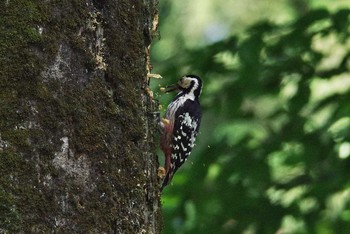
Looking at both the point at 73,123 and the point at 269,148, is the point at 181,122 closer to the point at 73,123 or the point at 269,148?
the point at 269,148

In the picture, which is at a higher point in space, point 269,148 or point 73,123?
point 269,148

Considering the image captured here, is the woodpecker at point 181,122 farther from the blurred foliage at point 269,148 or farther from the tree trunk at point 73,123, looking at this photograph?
the tree trunk at point 73,123

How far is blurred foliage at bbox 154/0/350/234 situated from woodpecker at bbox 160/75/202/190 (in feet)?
0.57

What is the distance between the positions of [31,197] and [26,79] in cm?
38

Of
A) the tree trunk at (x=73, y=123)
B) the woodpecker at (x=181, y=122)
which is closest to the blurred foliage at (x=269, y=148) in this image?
the woodpecker at (x=181, y=122)

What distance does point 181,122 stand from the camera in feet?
20.0

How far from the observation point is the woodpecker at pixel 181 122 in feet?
19.3

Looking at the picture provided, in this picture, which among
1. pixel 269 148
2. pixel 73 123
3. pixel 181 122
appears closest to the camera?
pixel 73 123

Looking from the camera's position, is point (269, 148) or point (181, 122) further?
point (269, 148)

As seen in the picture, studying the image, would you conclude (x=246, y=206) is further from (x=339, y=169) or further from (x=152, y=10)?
(x=152, y=10)

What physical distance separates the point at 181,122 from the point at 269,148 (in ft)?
2.39

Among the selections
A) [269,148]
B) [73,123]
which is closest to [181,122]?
[269,148]

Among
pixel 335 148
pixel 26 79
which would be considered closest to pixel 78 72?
pixel 26 79

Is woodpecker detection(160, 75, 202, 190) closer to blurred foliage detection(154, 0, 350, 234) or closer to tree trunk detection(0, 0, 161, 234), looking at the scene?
blurred foliage detection(154, 0, 350, 234)
